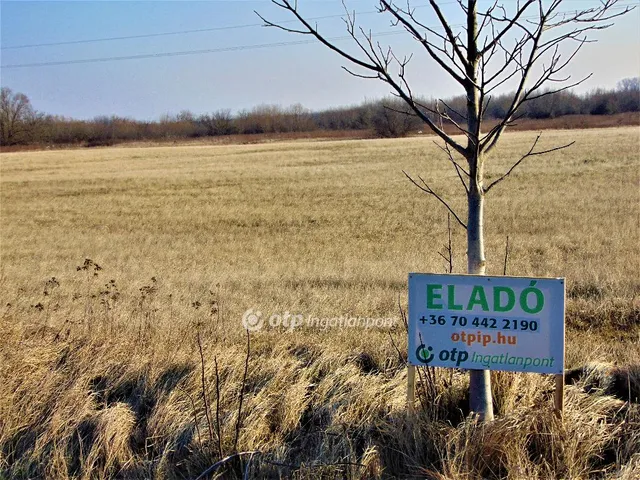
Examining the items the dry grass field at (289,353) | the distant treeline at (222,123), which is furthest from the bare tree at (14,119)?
the dry grass field at (289,353)

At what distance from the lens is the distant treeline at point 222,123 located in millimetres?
64125

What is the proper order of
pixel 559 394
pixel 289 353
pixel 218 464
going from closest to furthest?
pixel 218 464
pixel 559 394
pixel 289 353

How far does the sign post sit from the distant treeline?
58.9 meters

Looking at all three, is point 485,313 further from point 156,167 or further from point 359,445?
point 156,167

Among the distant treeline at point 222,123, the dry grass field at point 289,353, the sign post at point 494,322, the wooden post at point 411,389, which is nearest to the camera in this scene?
the dry grass field at point 289,353

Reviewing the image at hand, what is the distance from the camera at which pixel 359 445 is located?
3078 millimetres

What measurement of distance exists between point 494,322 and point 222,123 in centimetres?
8232

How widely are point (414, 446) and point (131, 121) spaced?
312 ft

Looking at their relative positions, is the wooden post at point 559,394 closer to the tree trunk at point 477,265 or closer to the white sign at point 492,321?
the white sign at point 492,321

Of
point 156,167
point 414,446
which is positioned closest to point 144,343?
point 414,446

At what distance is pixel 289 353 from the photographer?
4.50 meters

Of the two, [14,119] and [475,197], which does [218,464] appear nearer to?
[475,197]

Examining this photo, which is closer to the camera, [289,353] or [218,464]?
[218,464]

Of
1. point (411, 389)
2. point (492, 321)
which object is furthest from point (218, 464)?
point (492, 321)
